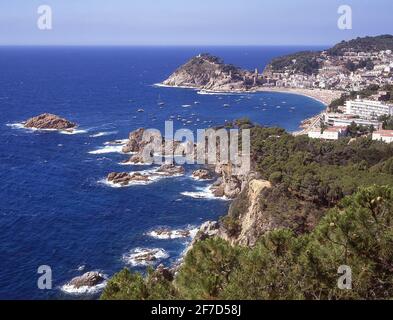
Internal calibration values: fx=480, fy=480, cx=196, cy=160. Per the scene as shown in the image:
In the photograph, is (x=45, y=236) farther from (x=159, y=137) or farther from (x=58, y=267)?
(x=159, y=137)

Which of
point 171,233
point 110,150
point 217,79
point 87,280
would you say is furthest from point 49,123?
point 217,79

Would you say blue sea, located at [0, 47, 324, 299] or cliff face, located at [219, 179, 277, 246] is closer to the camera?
cliff face, located at [219, 179, 277, 246]

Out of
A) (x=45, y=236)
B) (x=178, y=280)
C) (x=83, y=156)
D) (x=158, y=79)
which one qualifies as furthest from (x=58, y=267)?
(x=158, y=79)

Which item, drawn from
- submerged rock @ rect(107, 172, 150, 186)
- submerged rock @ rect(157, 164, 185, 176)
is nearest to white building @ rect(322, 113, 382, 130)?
submerged rock @ rect(157, 164, 185, 176)

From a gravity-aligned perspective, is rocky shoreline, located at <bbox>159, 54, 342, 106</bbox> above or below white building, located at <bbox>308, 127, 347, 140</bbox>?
above

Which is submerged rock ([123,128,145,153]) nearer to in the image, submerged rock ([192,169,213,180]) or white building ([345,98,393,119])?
submerged rock ([192,169,213,180])

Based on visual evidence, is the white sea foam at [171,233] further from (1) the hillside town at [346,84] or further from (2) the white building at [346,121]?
(2) the white building at [346,121]
